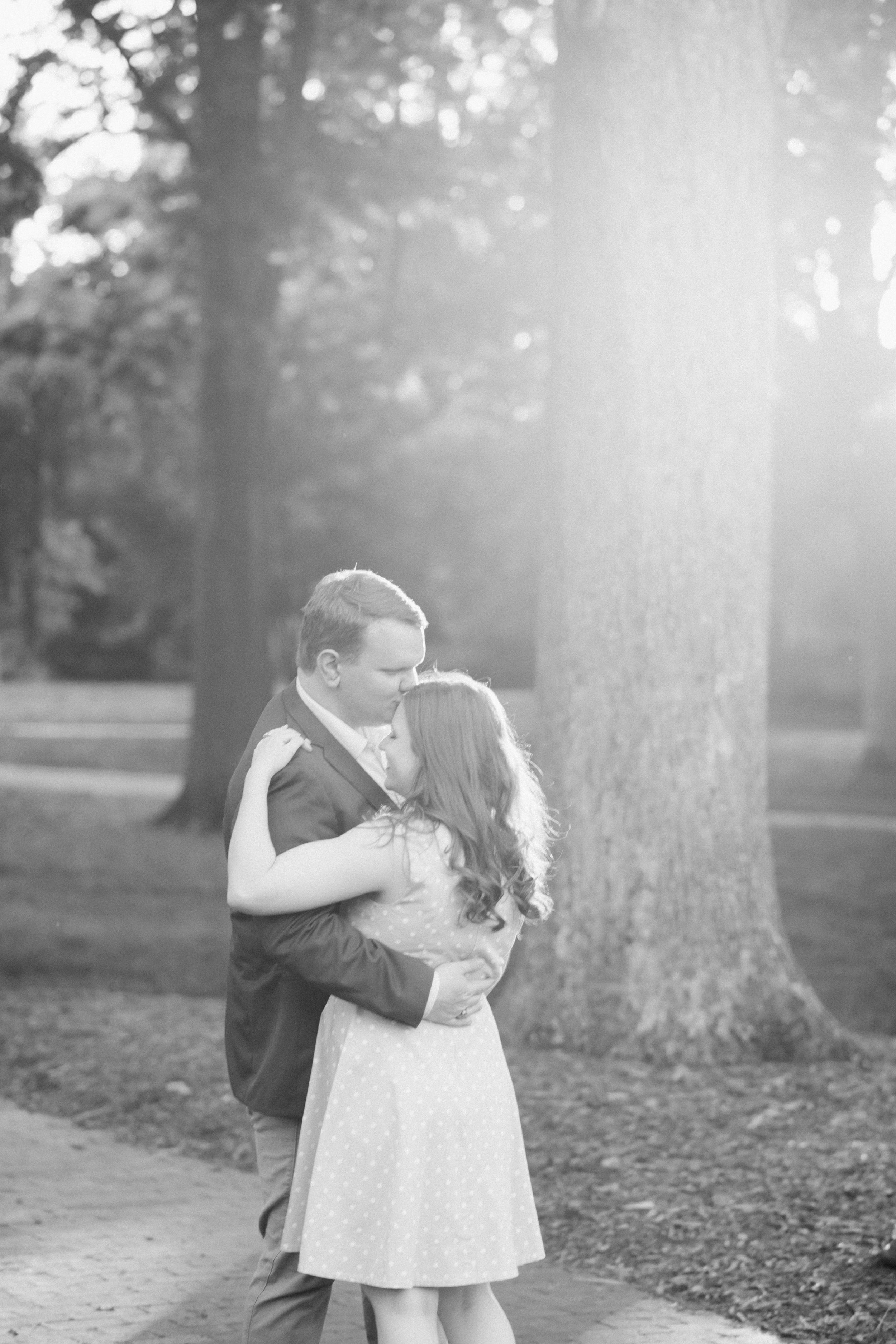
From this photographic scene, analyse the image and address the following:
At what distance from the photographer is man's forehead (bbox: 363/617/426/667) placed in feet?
11.3

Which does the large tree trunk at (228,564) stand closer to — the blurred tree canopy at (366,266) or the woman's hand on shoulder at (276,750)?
the blurred tree canopy at (366,266)

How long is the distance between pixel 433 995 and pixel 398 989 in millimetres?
69

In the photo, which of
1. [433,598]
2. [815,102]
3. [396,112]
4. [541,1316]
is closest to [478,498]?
[433,598]

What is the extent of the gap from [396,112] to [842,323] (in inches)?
276

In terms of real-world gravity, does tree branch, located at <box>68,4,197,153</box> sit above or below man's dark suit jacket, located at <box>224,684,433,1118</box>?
above

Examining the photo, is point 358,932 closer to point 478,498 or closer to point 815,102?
point 815,102

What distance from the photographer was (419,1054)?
324cm

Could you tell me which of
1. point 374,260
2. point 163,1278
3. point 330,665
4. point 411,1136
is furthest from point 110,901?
point 411,1136

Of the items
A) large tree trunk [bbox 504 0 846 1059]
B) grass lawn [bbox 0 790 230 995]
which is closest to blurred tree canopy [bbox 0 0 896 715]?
grass lawn [bbox 0 790 230 995]

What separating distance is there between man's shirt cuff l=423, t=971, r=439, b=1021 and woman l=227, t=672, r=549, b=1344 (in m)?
0.07

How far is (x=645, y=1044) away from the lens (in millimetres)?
6891

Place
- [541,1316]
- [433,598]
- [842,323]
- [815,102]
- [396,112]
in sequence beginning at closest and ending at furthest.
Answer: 1. [541,1316]
2. [815,102]
3. [396,112]
4. [842,323]
5. [433,598]

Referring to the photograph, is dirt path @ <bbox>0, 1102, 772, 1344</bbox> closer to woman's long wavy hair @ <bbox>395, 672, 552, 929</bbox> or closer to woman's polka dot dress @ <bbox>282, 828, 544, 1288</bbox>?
woman's polka dot dress @ <bbox>282, 828, 544, 1288</bbox>

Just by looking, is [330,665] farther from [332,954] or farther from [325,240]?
[325,240]
